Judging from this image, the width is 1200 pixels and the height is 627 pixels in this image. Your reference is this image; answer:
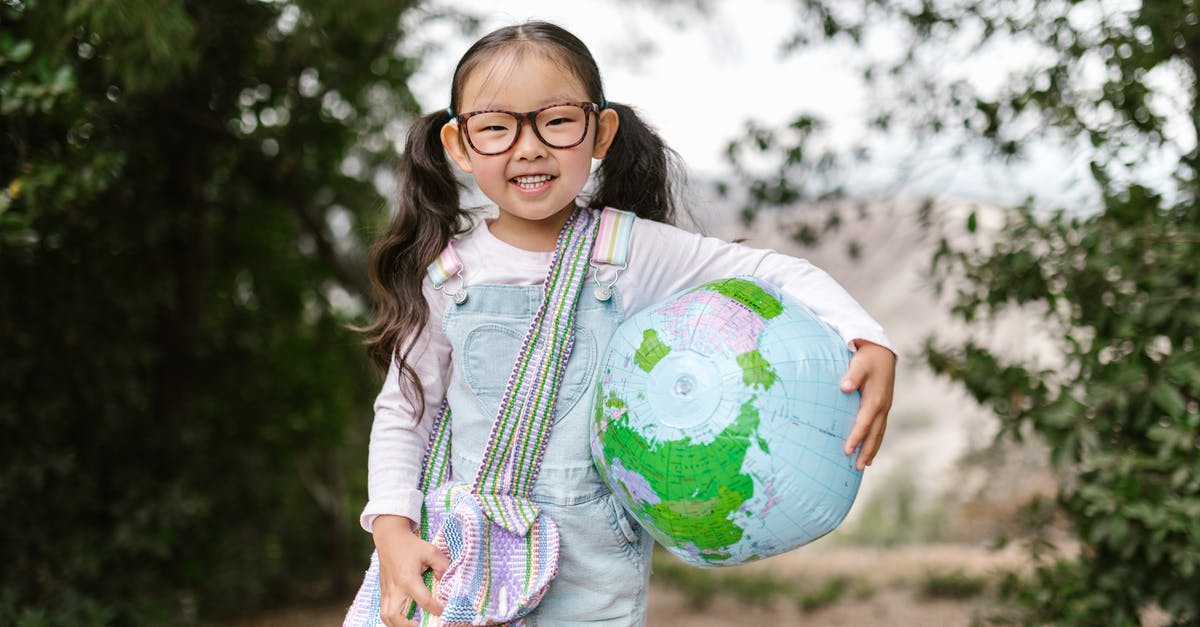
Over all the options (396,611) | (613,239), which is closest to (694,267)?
(613,239)

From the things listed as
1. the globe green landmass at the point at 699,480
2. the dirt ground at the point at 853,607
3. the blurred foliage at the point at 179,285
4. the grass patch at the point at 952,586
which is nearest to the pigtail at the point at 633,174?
the globe green landmass at the point at 699,480

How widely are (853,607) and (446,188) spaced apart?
404 cm

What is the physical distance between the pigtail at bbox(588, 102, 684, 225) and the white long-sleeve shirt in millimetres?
158

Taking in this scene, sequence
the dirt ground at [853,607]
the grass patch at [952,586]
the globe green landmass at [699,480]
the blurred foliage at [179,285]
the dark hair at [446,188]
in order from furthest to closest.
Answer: the grass patch at [952,586], the dirt ground at [853,607], the blurred foliage at [179,285], the dark hair at [446,188], the globe green landmass at [699,480]

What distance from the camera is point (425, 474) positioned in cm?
195

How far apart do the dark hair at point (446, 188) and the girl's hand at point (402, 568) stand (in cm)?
26

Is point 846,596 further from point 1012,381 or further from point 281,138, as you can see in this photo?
point 281,138

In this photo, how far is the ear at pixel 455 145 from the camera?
6.36 feet

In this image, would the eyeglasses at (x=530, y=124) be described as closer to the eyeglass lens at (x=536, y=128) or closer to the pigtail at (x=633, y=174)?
the eyeglass lens at (x=536, y=128)

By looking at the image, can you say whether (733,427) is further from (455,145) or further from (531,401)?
(455,145)

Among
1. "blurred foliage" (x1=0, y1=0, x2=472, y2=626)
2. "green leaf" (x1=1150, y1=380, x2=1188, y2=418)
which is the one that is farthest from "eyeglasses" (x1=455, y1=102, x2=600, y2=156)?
"green leaf" (x1=1150, y1=380, x2=1188, y2=418)

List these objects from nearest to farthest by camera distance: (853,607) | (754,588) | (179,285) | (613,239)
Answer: (613,239) < (179,285) < (853,607) < (754,588)

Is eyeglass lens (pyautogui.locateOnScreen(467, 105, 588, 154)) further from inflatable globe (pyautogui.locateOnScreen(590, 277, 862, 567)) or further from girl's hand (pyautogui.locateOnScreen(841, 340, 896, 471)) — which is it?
girl's hand (pyautogui.locateOnScreen(841, 340, 896, 471))

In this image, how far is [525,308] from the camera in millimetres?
1883
